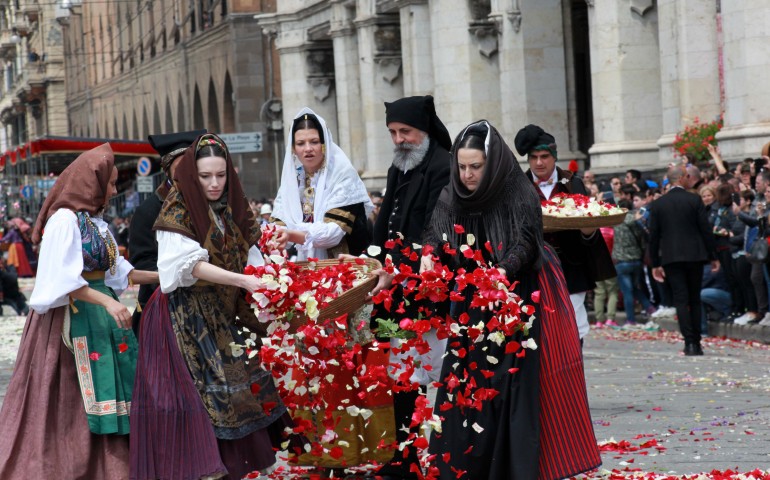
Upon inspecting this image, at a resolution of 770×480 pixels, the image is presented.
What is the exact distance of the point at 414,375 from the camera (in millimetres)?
7984

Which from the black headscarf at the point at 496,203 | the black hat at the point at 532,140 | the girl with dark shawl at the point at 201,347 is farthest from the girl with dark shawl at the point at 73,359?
the black hat at the point at 532,140

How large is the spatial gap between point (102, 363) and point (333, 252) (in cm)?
165

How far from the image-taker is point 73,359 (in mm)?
7336

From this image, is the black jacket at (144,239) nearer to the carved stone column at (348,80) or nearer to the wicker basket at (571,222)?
the wicker basket at (571,222)

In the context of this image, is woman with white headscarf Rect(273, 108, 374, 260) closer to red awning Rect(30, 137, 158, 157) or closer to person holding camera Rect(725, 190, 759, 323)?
person holding camera Rect(725, 190, 759, 323)

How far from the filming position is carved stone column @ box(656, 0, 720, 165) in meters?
19.5

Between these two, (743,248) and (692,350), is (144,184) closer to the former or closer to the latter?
(743,248)

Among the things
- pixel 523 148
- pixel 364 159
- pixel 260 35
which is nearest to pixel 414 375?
pixel 523 148

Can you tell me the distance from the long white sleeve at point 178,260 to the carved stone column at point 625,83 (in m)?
15.3

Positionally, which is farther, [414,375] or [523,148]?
[523,148]

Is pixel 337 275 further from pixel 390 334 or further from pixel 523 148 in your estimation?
pixel 523 148

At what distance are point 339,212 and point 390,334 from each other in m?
1.02

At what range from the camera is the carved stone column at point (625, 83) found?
2180 cm

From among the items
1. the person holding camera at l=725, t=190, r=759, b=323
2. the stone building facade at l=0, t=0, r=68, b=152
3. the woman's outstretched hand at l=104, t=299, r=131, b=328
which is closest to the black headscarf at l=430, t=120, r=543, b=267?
the woman's outstretched hand at l=104, t=299, r=131, b=328
